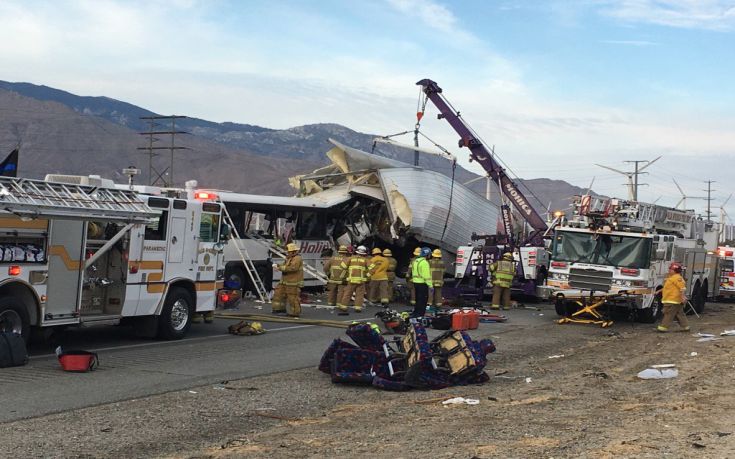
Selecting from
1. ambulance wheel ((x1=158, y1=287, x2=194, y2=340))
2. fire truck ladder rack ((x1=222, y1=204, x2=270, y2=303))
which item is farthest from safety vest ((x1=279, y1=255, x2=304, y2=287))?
ambulance wheel ((x1=158, y1=287, x2=194, y2=340))

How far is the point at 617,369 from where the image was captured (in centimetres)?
1268

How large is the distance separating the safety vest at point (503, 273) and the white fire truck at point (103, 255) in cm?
970

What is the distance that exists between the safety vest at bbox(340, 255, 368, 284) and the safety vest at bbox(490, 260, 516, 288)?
4.45 meters

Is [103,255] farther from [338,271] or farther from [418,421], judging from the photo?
[338,271]

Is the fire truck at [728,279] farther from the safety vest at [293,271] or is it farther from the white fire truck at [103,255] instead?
the white fire truck at [103,255]

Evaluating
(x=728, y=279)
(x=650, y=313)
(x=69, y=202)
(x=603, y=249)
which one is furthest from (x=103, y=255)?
(x=728, y=279)

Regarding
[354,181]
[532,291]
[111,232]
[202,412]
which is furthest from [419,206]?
[202,412]

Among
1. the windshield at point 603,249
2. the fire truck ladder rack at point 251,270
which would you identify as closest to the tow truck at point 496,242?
the windshield at point 603,249

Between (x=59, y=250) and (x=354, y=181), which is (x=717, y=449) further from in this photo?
(x=354, y=181)

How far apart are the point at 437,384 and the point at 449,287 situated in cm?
1509

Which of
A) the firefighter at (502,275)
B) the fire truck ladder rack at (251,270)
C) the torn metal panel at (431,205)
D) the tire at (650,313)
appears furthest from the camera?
the torn metal panel at (431,205)

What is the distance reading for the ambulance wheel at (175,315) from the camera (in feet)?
48.0

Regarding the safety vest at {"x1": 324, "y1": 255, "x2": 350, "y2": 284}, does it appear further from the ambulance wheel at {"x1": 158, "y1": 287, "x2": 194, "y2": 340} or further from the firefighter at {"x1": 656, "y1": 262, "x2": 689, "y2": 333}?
the firefighter at {"x1": 656, "y1": 262, "x2": 689, "y2": 333}

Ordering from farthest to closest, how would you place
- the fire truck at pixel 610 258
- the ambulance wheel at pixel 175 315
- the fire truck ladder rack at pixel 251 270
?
the fire truck ladder rack at pixel 251 270 → the fire truck at pixel 610 258 → the ambulance wheel at pixel 175 315
